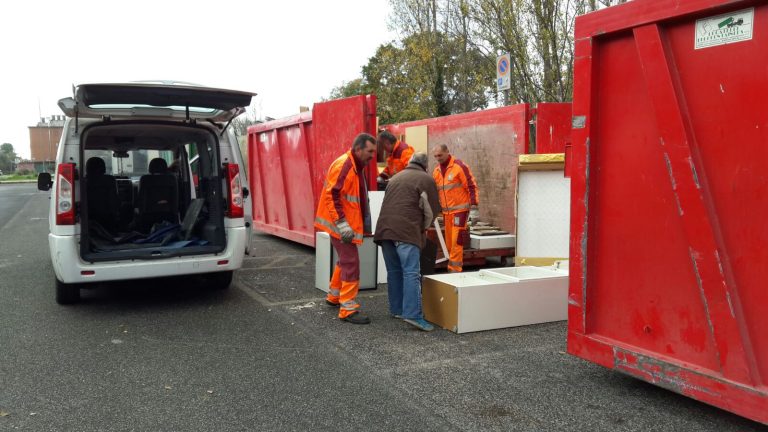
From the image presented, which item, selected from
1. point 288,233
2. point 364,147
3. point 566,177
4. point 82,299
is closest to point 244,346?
point 364,147

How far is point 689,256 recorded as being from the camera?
325 centimetres

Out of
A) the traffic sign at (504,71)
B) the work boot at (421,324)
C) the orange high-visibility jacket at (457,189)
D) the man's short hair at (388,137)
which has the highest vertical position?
the traffic sign at (504,71)

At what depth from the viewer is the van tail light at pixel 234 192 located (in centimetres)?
600

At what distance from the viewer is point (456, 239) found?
707cm

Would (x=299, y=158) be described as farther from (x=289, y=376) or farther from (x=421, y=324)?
(x=289, y=376)

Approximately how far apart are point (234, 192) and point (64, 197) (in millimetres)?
1492

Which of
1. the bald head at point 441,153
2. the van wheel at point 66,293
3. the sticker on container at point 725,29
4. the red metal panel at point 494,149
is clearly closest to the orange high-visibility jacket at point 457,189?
the bald head at point 441,153

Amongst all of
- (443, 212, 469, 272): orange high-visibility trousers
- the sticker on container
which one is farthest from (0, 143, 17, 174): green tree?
the sticker on container

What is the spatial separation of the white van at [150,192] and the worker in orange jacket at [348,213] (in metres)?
1.11

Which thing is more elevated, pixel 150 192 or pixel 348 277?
pixel 150 192

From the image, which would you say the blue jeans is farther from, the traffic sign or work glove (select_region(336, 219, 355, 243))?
the traffic sign

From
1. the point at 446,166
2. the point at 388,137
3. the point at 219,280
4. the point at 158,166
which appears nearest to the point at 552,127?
the point at 446,166

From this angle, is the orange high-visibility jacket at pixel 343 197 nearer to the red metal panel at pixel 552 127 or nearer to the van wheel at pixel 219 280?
the van wheel at pixel 219 280

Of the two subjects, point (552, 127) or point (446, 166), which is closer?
point (446, 166)
